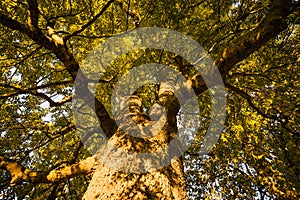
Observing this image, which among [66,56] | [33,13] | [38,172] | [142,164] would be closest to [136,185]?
[142,164]

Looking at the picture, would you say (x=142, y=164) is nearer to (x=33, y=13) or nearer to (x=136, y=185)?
(x=136, y=185)

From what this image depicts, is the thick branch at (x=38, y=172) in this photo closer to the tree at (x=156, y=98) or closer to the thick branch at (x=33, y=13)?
the tree at (x=156, y=98)

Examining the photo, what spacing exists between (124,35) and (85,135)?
4.12 m

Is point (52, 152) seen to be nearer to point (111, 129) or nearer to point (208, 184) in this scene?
point (111, 129)

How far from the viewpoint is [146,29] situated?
303 inches

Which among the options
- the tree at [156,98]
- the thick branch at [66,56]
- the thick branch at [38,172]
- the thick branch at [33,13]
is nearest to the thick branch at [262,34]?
the tree at [156,98]

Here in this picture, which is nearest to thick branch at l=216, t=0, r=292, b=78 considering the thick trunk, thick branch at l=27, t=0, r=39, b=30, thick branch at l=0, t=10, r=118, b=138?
the thick trunk

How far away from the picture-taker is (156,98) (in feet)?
24.2

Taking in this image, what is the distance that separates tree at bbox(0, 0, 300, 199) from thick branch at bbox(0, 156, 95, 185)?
2 centimetres

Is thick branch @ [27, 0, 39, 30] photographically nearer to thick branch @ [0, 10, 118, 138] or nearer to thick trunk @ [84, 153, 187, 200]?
thick branch @ [0, 10, 118, 138]

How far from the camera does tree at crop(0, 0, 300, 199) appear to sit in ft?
13.7

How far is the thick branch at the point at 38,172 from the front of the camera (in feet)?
14.0

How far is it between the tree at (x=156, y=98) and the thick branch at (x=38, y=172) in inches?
0.9

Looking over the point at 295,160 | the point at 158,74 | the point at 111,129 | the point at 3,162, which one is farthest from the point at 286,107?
the point at 3,162
